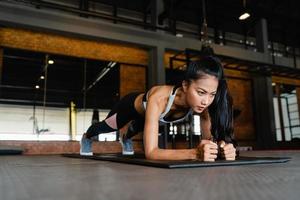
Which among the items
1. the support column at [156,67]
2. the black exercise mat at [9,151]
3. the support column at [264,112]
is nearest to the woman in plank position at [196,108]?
the black exercise mat at [9,151]

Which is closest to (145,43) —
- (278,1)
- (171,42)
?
(171,42)

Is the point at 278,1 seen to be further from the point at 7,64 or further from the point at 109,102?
the point at 7,64

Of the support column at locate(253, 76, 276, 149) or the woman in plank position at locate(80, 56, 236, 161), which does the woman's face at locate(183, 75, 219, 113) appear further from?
the support column at locate(253, 76, 276, 149)

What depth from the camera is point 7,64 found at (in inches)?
198

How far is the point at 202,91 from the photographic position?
1425 mm

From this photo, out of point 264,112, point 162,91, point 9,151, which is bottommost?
point 9,151

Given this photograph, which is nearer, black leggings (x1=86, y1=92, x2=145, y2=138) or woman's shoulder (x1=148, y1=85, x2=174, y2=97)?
woman's shoulder (x1=148, y1=85, x2=174, y2=97)

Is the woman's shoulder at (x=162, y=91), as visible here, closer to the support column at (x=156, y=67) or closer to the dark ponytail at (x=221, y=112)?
the dark ponytail at (x=221, y=112)

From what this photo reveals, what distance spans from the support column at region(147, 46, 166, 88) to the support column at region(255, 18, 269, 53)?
2.87 metres

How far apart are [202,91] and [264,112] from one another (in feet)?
20.4

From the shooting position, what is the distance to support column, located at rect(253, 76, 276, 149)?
22.8 ft

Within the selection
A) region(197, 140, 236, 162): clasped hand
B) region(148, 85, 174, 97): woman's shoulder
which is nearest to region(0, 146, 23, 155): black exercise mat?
region(148, 85, 174, 97): woman's shoulder

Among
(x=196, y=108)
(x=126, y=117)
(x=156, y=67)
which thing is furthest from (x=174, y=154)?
(x=156, y=67)

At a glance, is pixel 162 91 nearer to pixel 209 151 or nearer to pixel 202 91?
pixel 202 91
